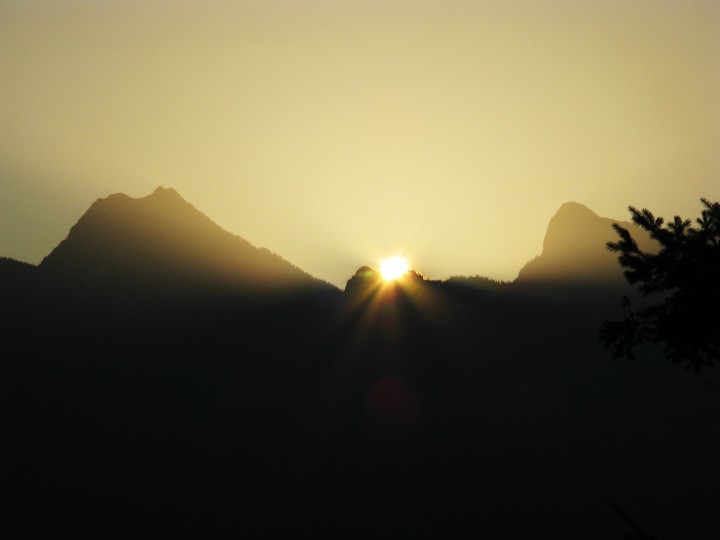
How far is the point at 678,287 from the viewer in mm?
9195

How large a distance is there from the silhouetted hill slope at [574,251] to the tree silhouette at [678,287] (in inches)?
6892

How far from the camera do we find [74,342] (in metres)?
183

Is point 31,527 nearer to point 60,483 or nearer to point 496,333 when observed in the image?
point 60,483

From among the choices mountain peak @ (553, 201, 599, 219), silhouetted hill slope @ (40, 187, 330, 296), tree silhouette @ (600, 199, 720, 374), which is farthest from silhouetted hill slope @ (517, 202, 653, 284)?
tree silhouette @ (600, 199, 720, 374)

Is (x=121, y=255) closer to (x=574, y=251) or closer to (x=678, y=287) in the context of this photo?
(x=574, y=251)

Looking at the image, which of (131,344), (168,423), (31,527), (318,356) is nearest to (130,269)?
(131,344)

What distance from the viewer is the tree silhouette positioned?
28.2ft

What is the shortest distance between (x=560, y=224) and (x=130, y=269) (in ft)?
431

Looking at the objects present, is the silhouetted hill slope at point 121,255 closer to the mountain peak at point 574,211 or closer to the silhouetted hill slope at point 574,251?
the silhouetted hill slope at point 574,251

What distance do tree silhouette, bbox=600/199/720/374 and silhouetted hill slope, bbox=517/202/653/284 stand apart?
175m

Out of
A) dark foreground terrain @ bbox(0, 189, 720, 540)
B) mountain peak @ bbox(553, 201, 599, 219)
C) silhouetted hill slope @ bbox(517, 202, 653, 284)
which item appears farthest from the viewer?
mountain peak @ bbox(553, 201, 599, 219)

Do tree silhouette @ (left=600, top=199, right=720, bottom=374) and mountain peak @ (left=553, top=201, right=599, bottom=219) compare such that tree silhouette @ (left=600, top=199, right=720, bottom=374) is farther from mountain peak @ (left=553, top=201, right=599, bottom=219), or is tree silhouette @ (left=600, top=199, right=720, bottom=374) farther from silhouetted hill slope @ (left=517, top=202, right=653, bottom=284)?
mountain peak @ (left=553, top=201, right=599, bottom=219)

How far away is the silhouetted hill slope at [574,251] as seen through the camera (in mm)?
179250

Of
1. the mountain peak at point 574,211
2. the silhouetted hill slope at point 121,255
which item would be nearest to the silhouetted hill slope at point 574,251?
the mountain peak at point 574,211
